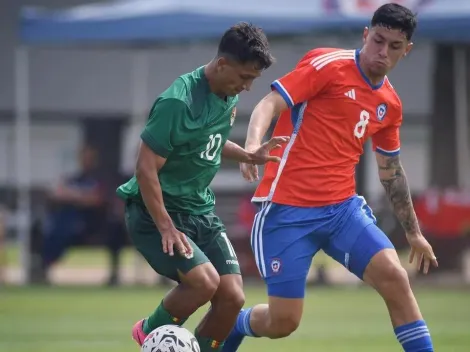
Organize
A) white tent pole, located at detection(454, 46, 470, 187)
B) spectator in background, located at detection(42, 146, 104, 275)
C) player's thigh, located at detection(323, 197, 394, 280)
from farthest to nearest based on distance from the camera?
white tent pole, located at detection(454, 46, 470, 187), spectator in background, located at detection(42, 146, 104, 275), player's thigh, located at detection(323, 197, 394, 280)

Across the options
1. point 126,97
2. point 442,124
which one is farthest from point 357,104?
point 126,97

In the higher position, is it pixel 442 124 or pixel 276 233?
pixel 276 233

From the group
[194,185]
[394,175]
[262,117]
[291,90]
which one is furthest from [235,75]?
[394,175]

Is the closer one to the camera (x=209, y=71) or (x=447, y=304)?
(x=209, y=71)

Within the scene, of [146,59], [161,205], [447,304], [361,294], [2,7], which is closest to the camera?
[161,205]

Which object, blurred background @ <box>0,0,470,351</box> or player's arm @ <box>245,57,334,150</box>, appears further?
blurred background @ <box>0,0,470,351</box>

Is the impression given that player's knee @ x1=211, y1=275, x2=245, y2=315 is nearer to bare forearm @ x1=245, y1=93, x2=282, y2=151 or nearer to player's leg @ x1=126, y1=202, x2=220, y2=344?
player's leg @ x1=126, y1=202, x2=220, y2=344

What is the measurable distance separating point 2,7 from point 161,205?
23.2m

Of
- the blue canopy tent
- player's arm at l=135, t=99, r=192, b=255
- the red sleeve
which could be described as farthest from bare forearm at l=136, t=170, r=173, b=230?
the blue canopy tent

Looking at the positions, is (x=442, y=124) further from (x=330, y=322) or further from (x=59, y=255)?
(x=330, y=322)

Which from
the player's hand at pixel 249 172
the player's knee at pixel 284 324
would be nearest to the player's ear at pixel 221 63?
the player's hand at pixel 249 172

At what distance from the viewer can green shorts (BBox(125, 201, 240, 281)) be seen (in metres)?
8.73

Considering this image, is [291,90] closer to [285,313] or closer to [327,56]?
[327,56]

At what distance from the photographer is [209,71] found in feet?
28.3
